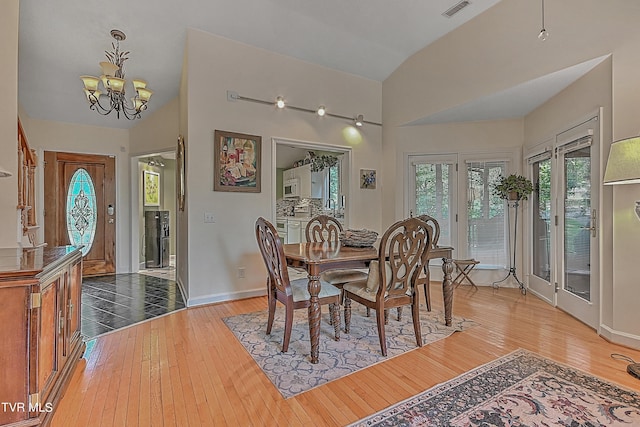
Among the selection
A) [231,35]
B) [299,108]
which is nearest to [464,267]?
[299,108]

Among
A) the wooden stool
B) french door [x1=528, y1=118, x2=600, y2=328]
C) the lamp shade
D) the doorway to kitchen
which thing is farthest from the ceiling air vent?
the wooden stool

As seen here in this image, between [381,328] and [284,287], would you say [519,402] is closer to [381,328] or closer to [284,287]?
[381,328]

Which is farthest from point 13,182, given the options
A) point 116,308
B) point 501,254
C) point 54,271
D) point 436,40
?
point 501,254

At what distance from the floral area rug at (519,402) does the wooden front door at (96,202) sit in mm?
5504

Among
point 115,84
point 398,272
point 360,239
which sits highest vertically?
point 115,84

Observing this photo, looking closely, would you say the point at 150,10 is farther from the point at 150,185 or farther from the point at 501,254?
the point at 501,254

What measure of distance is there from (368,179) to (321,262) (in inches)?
119

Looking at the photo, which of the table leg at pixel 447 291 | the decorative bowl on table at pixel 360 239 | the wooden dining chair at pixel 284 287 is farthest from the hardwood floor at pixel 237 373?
the decorative bowl on table at pixel 360 239

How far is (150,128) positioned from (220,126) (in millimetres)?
2398

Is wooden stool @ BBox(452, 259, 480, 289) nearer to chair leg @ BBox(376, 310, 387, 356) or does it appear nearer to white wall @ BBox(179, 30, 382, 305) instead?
chair leg @ BBox(376, 310, 387, 356)

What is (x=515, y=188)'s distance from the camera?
4070 millimetres

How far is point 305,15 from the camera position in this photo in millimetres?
3721

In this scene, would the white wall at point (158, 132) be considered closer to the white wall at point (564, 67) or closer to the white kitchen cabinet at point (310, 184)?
the white kitchen cabinet at point (310, 184)

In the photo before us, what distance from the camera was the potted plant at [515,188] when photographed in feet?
13.3
